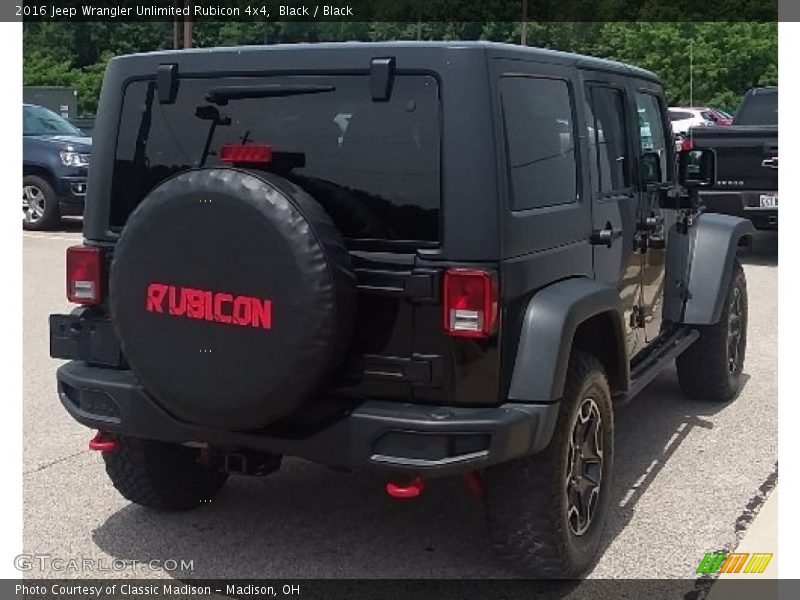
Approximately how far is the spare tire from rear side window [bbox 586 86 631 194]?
1476 millimetres

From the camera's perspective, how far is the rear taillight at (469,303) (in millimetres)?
3303

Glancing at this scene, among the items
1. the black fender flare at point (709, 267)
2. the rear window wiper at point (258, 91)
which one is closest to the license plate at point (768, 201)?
the black fender flare at point (709, 267)

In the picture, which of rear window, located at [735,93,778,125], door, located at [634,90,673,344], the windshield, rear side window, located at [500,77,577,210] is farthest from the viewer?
the windshield

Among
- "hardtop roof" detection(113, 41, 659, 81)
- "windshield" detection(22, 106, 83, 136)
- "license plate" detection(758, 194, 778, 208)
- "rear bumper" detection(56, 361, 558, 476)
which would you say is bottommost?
"rear bumper" detection(56, 361, 558, 476)

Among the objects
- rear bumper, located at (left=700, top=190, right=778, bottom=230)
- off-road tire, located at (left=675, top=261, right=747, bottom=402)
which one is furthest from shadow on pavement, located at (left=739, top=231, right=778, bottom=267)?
off-road tire, located at (left=675, top=261, right=747, bottom=402)

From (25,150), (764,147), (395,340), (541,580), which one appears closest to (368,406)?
(395,340)

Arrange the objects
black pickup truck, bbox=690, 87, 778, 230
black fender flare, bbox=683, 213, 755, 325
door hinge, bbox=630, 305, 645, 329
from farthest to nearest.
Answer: black pickup truck, bbox=690, 87, 778, 230 → black fender flare, bbox=683, 213, 755, 325 → door hinge, bbox=630, 305, 645, 329

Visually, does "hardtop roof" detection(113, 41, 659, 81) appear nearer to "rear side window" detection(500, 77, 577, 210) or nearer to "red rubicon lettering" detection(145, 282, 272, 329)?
"rear side window" detection(500, 77, 577, 210)

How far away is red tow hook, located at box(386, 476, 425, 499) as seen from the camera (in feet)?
11.0

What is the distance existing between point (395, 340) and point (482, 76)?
3.05 feet

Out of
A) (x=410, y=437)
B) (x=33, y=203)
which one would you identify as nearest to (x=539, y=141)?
(x=410, y=437)

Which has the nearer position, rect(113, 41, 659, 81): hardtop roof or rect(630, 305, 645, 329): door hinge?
rect(113, 41, 659, 81): hardtop roof

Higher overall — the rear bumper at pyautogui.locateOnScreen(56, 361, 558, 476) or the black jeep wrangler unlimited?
the black jeep wrangler unlimited

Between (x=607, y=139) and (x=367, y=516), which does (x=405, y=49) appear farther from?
(x=367, y=516)
